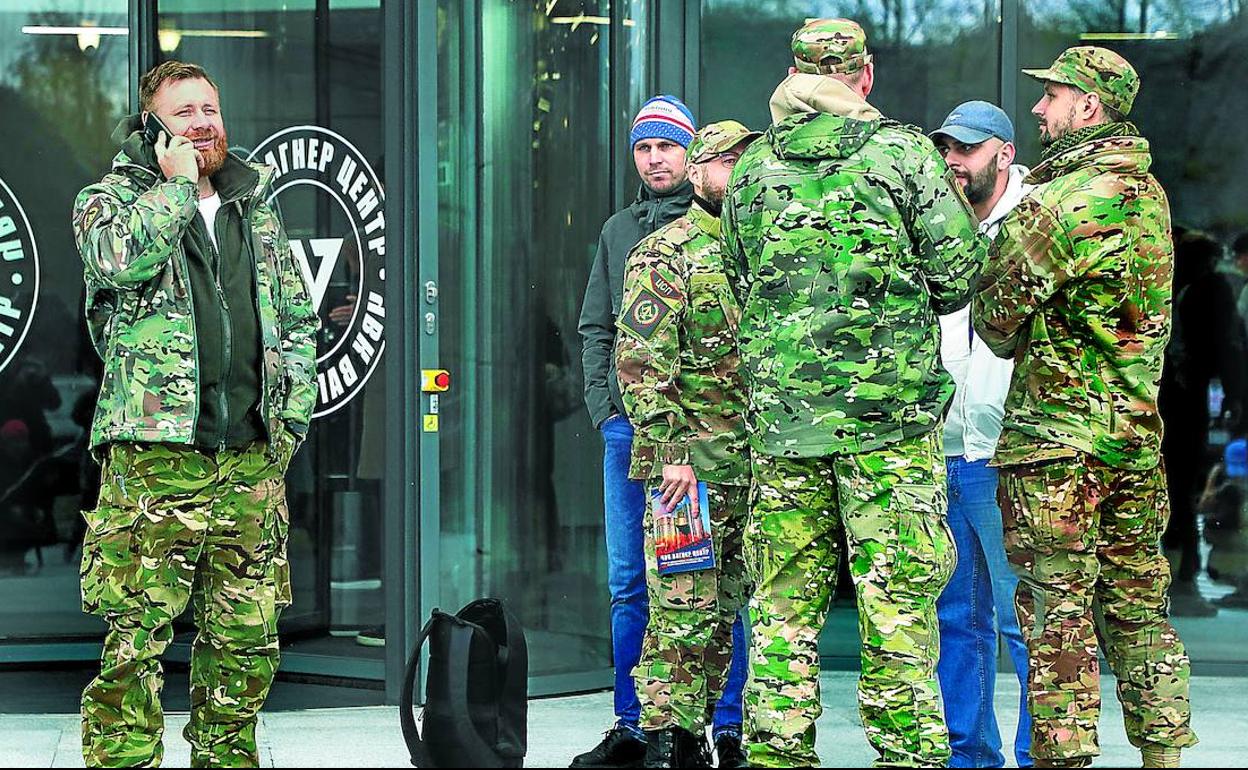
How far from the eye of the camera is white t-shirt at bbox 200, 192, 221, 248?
15.8ft

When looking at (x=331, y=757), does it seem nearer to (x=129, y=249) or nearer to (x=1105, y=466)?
(x=129, y=249)

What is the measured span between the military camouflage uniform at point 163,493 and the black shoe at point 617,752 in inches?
40.8

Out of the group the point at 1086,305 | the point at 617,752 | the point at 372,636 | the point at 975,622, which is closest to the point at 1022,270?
the point at 1086,305

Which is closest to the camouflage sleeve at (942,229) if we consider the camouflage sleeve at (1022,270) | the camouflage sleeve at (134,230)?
the camouflage sleeve at (1022,270)

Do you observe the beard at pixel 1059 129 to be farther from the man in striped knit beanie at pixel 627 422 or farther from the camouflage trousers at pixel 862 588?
the man in striped knit beanie at pixel 627 422

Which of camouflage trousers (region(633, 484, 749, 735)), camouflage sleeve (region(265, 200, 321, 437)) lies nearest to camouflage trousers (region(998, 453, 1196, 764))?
camouflage trousers (region(633, 484, 749, 735))

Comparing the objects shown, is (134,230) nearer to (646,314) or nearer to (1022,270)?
(646,314)

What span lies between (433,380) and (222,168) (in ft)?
5.09

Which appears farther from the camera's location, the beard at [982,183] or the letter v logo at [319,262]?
the letter v logo at [319,262]

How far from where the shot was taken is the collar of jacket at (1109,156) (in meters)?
4.71

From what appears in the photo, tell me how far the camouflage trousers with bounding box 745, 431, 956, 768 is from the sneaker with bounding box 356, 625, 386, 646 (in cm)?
254

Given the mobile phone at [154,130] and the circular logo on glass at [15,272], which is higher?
the mobile phone at [154,130]

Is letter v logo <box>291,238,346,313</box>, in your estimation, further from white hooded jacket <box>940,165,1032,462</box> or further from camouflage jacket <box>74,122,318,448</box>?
white hooded jacket <box>940,165,1032,462</box>

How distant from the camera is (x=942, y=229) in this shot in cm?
429
